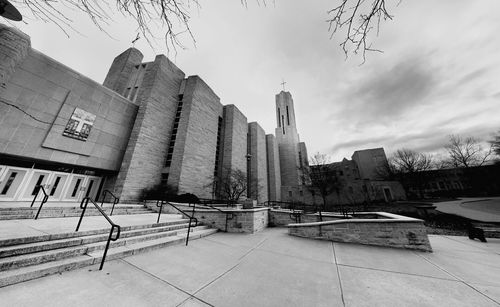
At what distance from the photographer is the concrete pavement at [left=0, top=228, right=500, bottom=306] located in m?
2.20


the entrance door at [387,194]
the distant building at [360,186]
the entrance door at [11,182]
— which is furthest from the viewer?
the distant building at [360,186]

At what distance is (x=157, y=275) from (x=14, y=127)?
41.6ft

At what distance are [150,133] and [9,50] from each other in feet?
25.6

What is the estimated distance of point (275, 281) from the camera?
9.24ft

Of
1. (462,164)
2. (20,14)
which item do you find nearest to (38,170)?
(20,14)

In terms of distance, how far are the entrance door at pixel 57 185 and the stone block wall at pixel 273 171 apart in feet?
90.1

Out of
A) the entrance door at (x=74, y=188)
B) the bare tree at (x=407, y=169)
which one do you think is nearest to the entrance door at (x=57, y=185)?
the entrance door at (x=74, y=188)

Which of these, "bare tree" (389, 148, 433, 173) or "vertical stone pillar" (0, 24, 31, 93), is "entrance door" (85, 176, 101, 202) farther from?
"bare tree" (389, 148, 433, 173)

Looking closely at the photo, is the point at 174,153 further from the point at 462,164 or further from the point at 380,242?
the point at 462,164

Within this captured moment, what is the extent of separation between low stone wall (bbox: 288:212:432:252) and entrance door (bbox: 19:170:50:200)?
15278mm

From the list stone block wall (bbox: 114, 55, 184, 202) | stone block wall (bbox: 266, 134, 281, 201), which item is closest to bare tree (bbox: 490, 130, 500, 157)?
stone block wall (bbox: 266, 134, 281, 201)

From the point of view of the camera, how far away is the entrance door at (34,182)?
9.15 m

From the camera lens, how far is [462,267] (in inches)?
134

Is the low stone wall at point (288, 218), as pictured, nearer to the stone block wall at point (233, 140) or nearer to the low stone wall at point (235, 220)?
the low stone wall at point (235, 220)
